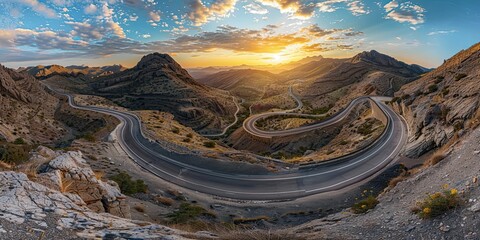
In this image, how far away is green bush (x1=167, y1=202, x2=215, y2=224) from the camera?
55.3 ft

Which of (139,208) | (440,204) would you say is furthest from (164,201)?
(440,204)

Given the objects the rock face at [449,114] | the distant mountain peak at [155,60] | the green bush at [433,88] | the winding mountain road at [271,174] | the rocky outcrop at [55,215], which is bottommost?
the winding mountain road at [271,174]

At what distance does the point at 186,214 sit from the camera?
60.2 ft

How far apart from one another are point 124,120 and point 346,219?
204ft

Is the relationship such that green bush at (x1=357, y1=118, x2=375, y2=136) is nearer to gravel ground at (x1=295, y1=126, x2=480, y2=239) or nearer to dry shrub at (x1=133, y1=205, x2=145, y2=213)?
gravel ground at (x1=295, y1=126, x2=480, y2=239)

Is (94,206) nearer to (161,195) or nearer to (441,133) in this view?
(161,195)

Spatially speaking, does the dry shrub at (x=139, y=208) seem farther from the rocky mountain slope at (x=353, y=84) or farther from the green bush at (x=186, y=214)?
the rocky mountain slope at (x=353, y=84)

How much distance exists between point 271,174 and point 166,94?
99843mm

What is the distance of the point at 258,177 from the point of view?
30719 millimetres

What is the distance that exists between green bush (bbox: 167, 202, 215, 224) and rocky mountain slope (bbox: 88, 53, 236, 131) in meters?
76.0

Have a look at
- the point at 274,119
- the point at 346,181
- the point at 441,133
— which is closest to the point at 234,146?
the point at 274,119

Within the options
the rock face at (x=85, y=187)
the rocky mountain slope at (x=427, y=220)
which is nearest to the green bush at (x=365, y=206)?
the rocky mountain slope at (x=427, y=220)

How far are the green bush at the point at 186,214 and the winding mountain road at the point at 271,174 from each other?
22.3 ft

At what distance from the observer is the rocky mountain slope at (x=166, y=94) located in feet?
345
